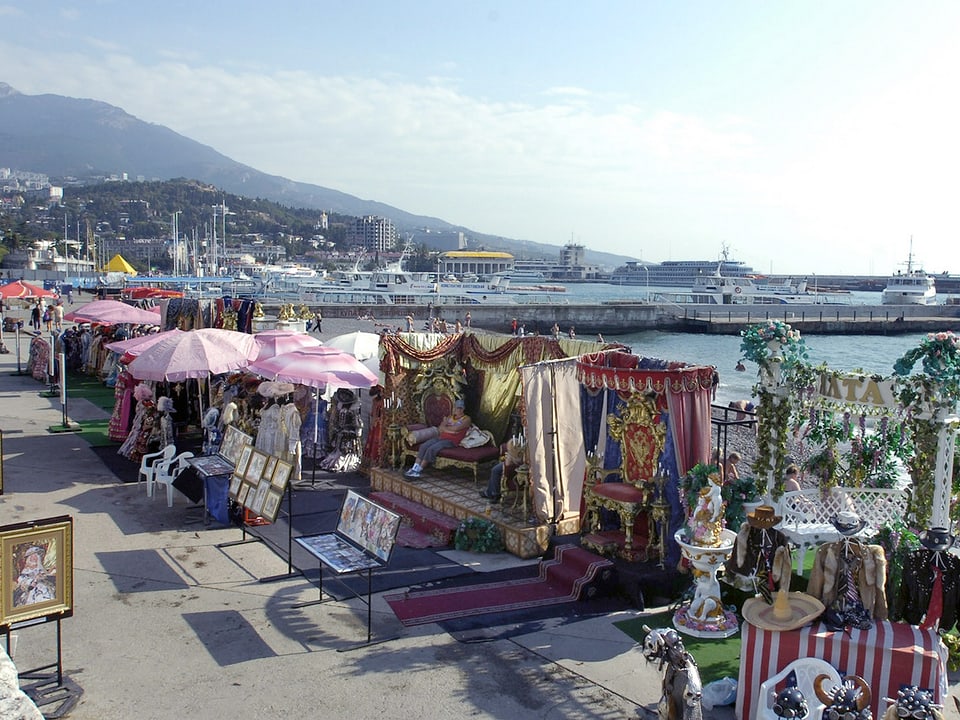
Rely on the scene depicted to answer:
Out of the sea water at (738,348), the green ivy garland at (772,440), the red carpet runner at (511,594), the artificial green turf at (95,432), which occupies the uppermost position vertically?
the green ivy garland at (772,440)

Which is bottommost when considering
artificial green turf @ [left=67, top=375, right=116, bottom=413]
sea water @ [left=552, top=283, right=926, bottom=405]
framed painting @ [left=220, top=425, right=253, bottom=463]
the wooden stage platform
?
sea water @ [left=552, top=283, right=926, bottom=405]

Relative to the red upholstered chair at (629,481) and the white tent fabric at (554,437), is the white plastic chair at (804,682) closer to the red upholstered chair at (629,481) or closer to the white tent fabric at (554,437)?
the red upholstered chair at (629,481)

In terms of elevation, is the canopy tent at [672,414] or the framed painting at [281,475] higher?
the canopy tent at [672,414]

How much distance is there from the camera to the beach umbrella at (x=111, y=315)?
64.4ft

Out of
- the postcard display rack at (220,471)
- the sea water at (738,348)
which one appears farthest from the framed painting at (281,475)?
the sea water at (738,348)

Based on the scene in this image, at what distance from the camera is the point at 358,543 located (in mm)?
7754

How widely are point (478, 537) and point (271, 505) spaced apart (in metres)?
2.51

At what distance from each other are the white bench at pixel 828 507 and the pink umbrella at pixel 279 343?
27.3 ft

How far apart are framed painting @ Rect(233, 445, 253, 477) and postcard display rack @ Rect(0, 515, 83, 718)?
376 centimetres

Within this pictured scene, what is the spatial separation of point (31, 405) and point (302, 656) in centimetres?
1519

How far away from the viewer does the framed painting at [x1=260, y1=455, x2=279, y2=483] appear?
924 cm

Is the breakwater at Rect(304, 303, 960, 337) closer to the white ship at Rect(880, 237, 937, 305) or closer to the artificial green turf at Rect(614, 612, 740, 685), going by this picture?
the white ship at Rect(880, 237, 937, 305)

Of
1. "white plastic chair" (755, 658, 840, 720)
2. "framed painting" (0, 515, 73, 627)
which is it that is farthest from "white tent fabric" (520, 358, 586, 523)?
"framed painting" (0, 515, 73, 627)

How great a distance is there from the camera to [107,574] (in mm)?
8492
